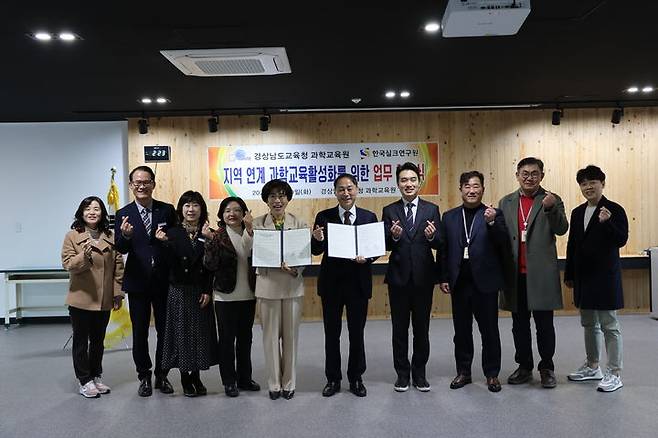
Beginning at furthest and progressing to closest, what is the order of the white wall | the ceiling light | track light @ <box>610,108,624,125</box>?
the white wall → track light @ <box>610,108,624,125</box> → the ceiling light

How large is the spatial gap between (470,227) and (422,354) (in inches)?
39.9

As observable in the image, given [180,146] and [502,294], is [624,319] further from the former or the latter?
[180,146]

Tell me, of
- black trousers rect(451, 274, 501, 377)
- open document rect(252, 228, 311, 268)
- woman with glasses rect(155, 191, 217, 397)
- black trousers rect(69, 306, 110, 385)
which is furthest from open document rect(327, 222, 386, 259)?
black trousers rect(69, 306, 110, 385)

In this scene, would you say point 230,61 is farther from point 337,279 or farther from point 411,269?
point 411,269

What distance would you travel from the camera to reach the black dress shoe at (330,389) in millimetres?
3936

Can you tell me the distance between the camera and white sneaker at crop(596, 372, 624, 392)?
3914mm

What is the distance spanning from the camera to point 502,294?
165 inches

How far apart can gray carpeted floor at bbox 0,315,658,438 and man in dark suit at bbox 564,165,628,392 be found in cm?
34

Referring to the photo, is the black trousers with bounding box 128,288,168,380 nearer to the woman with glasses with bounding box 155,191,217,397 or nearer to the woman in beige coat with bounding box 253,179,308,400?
the woman with glasses with bounding box 155,191,217,397

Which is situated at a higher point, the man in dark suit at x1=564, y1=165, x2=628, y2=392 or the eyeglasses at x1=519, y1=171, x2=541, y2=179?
the eyeglasses at x1=519, y1=171, x2=541, y2=179

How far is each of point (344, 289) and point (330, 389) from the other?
0.75 m

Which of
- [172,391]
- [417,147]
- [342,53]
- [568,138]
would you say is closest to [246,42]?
[342,53]

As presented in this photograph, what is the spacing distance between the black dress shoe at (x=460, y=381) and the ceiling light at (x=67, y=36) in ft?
12.7

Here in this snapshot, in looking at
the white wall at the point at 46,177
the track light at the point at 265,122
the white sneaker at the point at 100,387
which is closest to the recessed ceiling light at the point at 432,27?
the track light at the point at 265,122
